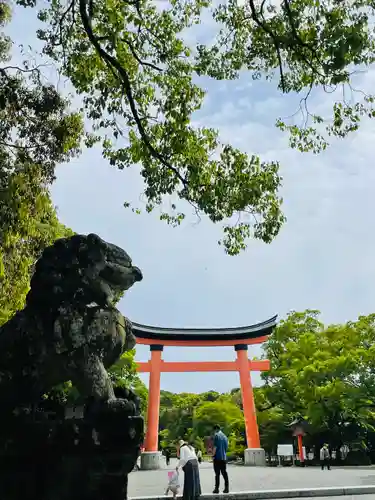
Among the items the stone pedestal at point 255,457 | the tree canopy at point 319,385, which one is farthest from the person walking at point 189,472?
the stone pedestal at point 255,457

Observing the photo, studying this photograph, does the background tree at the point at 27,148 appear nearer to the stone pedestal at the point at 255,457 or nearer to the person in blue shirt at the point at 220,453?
the person in blue shirt at the point at 220,453

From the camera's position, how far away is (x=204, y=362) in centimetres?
2762

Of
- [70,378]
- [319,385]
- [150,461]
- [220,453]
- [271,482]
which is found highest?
[319,385]

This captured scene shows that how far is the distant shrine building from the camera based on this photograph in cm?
2662

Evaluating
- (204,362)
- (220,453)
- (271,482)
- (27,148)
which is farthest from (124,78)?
(204,362)

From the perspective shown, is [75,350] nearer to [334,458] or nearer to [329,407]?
[329,407]

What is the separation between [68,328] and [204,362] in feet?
76.6

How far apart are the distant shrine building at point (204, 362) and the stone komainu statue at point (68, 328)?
21.5 m

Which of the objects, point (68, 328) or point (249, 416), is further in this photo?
point (249, 416)

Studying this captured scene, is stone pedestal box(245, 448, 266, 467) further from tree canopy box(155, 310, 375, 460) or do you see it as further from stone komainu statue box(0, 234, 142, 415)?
stone komainu statue box(0, 234, 142, 415)

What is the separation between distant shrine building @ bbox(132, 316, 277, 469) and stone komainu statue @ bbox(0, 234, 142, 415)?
21.5m

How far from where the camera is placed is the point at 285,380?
27.4 metres

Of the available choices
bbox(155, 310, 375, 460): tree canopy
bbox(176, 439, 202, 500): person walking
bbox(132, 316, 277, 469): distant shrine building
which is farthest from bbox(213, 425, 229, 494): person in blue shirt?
bbox(132, 316, 277, 469): distant shrine building

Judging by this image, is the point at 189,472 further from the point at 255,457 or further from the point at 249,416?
the point at 255,457
